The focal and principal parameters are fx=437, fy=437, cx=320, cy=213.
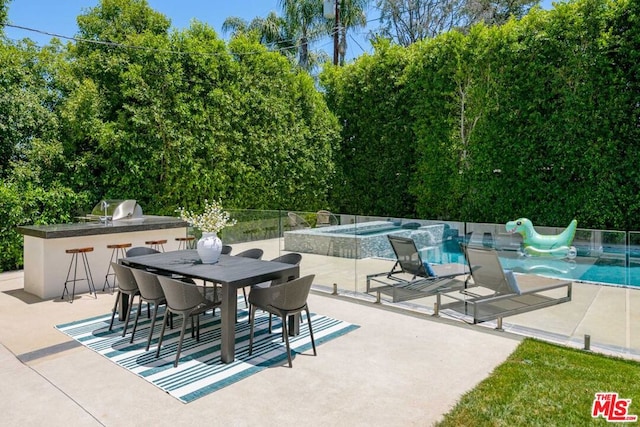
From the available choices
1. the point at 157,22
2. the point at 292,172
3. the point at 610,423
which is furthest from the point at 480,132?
the point at 610,423

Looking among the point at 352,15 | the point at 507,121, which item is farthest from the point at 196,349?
the point at 352,15

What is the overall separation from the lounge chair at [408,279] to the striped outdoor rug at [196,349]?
3.97ft

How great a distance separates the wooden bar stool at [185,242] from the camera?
800 cm

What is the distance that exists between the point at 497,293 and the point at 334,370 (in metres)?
2.61

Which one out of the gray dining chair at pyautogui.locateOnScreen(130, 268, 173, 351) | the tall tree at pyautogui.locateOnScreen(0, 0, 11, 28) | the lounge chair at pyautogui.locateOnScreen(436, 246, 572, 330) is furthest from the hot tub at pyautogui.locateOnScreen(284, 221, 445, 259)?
the tall tree at pyautogui.locateOnScreen(0, 0, 11, 28)

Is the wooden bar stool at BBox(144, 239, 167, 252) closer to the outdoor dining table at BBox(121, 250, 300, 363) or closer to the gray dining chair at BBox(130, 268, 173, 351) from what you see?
the outdoor dining table at BBox(121, 250, 300, 363)

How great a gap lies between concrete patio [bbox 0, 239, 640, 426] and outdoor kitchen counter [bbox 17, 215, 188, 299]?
499 millimetres

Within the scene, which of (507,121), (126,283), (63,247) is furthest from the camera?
(507,121)

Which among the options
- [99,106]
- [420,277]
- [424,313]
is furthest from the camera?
[99,106]

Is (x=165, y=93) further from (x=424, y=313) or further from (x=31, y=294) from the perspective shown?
(x=424, y=313)

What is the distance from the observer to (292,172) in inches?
505

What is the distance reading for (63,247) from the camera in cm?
643

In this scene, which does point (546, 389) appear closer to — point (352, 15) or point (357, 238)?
point (357, 238)

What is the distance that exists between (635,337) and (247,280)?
3.93 meters
